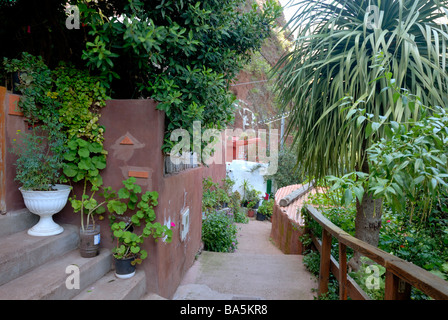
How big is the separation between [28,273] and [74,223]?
59 cm

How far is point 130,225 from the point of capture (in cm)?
212

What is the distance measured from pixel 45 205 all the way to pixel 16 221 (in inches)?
11.8

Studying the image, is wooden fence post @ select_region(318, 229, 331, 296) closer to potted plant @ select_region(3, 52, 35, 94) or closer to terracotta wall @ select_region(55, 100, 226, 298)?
terracotta wall @ select_region(55, 100, 226, 298)

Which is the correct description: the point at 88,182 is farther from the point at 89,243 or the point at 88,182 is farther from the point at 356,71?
the point at 356,71

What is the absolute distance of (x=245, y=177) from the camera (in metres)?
11.0

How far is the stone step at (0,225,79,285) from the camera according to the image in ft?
5.14

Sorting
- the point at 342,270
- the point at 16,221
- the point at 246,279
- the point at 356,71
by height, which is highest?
the point at 356,71

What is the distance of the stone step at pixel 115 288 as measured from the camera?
67.9 inches

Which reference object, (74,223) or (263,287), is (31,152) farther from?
(263,287)

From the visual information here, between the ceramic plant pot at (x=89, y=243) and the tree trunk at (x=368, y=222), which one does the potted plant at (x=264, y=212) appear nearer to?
the tree trunk at (x=368, y=222)

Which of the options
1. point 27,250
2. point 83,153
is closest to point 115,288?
point 27,250

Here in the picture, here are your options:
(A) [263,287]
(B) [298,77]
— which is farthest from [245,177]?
(B) [298,77]
